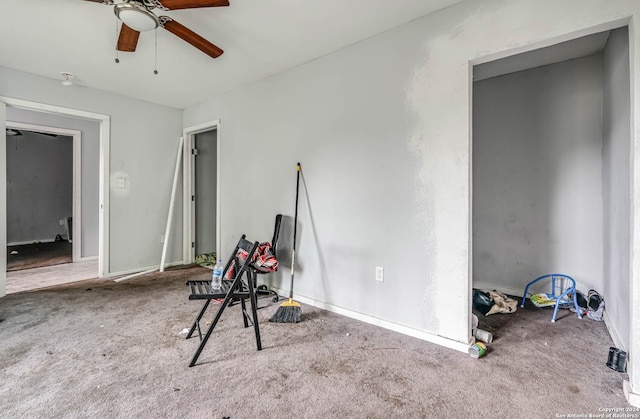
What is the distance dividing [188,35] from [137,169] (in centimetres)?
264

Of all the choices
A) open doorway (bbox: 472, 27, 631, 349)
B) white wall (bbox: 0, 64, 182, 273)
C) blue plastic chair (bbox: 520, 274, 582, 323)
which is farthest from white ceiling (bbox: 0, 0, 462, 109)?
blue plastic chair (bbox: 520, 274, 582, 323)

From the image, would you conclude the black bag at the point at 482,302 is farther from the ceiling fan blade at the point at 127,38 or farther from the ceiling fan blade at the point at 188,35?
the ceiling fan blade at the point at 127,38

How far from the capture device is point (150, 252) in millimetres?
4242

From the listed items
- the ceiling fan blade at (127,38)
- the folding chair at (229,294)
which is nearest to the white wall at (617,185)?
the folding chair at (229,294)

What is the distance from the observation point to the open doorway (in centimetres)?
242

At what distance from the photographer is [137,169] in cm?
408

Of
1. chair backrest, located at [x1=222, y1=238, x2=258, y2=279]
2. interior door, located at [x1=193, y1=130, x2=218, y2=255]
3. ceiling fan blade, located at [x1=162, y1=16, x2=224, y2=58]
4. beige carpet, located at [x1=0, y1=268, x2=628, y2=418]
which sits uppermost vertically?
ceiling fan blade, located at [x1=162, y1=16, x2=224, y2=58]

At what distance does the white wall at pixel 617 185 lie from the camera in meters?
1.92

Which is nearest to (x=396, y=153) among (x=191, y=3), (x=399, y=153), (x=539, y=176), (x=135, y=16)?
(x=399, y=153)

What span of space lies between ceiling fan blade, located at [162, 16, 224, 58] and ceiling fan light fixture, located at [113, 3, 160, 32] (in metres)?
0.08

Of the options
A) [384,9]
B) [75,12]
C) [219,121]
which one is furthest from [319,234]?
[75,12]

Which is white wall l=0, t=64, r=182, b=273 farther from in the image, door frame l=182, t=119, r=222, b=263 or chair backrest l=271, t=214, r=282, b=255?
chair backrest l=271, t=214, r=282, b=255

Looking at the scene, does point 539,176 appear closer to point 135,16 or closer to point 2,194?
point 135,16

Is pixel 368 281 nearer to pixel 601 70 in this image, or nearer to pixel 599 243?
pixel 599 243
